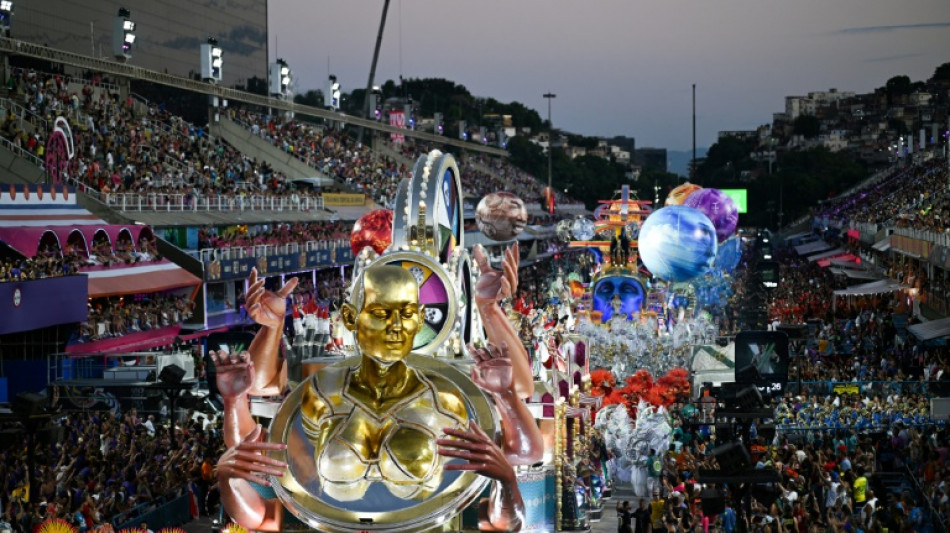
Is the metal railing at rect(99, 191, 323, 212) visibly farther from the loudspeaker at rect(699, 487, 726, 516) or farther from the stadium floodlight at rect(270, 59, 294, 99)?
the loudspeaker at rect(699, 487, 726, 516)

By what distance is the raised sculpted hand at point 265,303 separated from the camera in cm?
979

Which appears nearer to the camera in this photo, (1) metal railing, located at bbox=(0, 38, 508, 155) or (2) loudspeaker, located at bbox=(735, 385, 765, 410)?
(2) loudspeaker, located at bbox=(735, 385, 765, 410)

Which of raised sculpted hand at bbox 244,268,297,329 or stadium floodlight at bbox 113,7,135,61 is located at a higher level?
stadium floodlight at bbox 113,7,135,61

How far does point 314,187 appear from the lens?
56938 millimetres

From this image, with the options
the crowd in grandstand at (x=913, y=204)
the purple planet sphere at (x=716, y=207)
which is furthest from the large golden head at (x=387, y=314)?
the purple planet sphere at (x=716, y=207)

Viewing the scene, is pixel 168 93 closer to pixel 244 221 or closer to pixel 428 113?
pixel 244 221

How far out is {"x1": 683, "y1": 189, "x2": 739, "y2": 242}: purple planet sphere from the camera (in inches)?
1860

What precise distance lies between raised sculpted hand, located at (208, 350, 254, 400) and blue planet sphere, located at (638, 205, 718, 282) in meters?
27.6

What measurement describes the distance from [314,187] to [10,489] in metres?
40.6

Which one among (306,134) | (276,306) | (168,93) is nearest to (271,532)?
(276,306)

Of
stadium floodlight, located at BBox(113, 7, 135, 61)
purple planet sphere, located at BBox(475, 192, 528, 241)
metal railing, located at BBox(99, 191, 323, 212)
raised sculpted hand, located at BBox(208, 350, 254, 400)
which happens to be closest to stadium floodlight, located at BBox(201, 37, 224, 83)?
metal railing, located at BBox(99, 191, 323, 212)

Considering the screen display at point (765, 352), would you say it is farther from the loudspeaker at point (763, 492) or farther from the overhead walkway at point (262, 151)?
the overhead walkway at point (262, 151)

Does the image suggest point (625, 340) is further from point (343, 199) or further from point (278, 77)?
point (278, 77)

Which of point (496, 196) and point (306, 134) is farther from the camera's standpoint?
point (306, 134)
